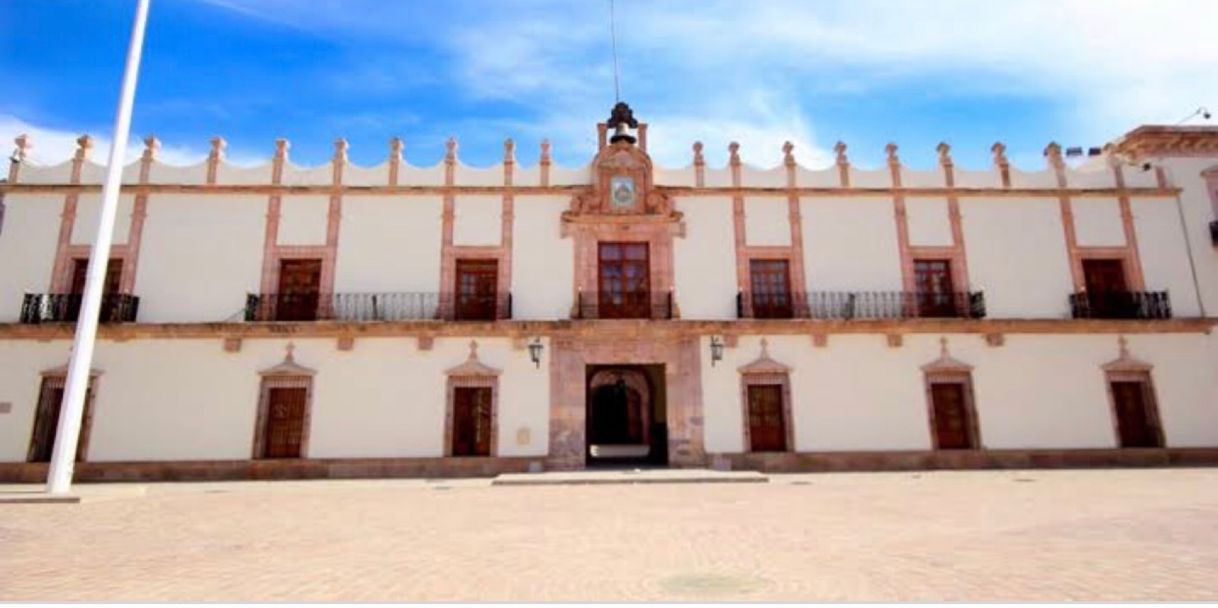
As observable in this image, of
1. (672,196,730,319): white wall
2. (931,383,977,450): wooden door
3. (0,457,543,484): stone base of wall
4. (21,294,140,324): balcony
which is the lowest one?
(0,457,543,484): stone base of wall

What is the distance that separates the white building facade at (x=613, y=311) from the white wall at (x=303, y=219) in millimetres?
55

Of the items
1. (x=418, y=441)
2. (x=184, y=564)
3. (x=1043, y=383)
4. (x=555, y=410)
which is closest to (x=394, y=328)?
(x=418, y=441)

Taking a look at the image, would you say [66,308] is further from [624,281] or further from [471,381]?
[624,281]

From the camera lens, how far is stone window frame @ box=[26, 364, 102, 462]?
14.0m

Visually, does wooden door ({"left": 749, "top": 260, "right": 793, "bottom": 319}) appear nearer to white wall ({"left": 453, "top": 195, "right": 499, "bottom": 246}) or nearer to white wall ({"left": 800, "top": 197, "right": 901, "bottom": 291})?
white wall ({"left": 800, "top": 197, "right": 901, "bottom": 291})

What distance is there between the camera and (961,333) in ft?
50.7

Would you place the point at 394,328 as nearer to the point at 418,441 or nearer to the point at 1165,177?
the point at 418,441

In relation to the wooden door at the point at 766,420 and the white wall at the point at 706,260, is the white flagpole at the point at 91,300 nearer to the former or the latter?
the white wall at the point at 706,260

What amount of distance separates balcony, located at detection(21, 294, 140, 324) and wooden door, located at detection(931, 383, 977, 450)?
19124mm

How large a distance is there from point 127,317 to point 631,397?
20403 millimetres

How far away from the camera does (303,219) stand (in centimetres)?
1582

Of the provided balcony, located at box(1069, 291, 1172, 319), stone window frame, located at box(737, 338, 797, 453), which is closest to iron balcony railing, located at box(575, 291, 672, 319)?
stone window frame, located at box(737, 338, 797, 453)

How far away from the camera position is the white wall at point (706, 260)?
15688 mm

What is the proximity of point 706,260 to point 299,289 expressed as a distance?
10.1 metres
